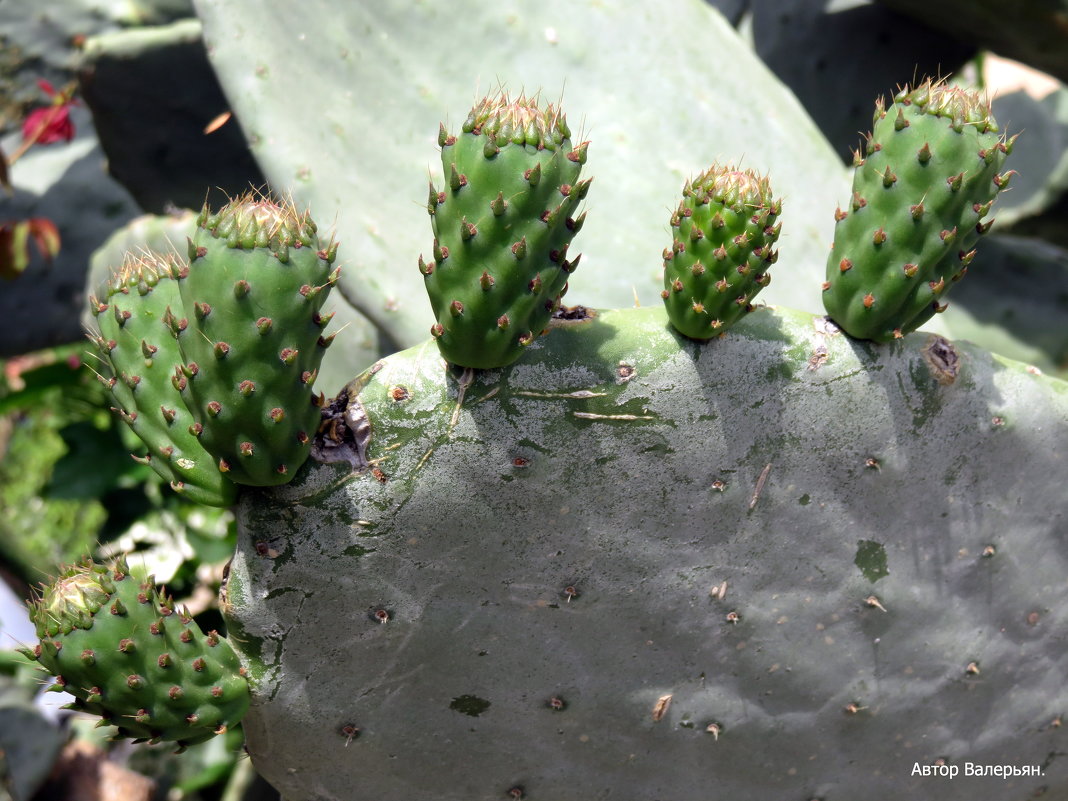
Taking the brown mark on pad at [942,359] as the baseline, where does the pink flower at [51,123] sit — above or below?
below

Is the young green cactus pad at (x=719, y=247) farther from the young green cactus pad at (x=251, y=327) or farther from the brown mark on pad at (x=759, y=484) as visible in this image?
the young green cactus pad at (x=251, y=327)

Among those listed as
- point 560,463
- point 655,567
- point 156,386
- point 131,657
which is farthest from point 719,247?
point 131,657

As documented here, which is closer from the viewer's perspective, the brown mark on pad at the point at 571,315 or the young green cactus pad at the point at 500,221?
the young green cactus pad at the point at 500,221

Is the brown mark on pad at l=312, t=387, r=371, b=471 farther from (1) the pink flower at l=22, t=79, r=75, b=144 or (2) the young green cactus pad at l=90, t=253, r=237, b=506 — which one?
(1) the pink flower at l=22, t=79, r=75, b=144

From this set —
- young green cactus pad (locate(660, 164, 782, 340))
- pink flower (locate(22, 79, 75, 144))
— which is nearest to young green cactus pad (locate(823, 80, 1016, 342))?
young green cactus pad (locate(660, 164, 782, 340))

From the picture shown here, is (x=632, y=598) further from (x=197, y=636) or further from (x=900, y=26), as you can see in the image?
(x=900, y=26)

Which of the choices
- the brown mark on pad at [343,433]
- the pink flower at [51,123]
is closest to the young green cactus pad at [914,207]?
the brown mark on pad at [343,433]

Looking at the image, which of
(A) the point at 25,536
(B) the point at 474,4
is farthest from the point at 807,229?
(A) the point at 25,536

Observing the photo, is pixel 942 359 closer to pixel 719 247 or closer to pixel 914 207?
pixel 914 207
